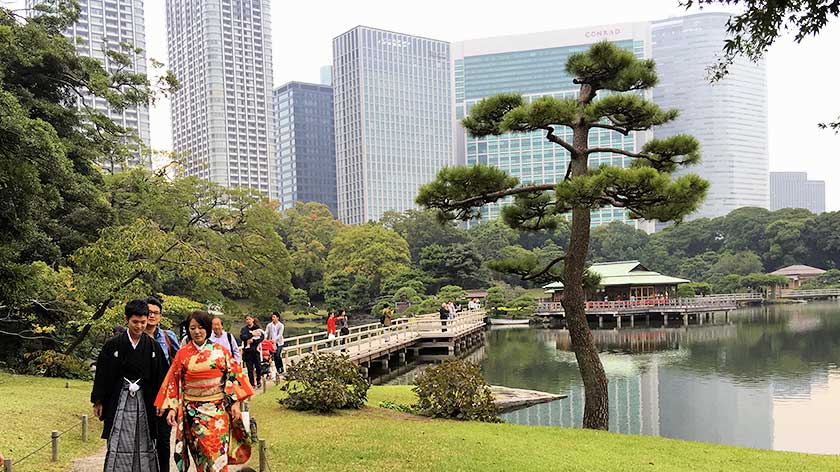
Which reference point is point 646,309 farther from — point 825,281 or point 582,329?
point 582,329

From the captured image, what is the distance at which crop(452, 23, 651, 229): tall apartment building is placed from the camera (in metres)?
106

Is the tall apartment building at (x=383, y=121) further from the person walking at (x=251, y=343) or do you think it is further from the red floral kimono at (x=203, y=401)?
the red floral kimono at (x=203, y=401)

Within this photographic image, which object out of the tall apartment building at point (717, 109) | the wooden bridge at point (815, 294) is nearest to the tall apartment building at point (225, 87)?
the wooden bridge at point (815, 294)

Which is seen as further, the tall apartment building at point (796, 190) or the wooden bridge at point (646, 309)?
the tall apartment building at point (796, 190)

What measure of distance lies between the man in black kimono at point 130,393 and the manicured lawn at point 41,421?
229cm

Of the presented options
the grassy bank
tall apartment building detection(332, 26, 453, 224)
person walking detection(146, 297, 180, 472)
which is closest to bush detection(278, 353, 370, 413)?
the grassy bank

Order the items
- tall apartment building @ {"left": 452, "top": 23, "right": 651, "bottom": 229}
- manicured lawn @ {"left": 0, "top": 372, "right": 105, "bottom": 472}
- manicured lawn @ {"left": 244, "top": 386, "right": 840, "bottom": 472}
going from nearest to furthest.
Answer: manicured lawn @ {"left": 244, "top": 386, "right": 840, "bottom": 472}
manicured lawn @ {"left": 0, "top": 372, "right": 105, "bottom": 472}
tall apartment building @ {"left": 452, "top": 23, "right": 651, "bottom": 229}

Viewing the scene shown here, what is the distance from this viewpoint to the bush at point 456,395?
423 inches

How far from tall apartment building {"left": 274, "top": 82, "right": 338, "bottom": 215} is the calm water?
85.7 metres

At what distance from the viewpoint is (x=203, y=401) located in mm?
4906

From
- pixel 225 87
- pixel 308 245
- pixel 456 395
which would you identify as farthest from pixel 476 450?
pixel 225 87

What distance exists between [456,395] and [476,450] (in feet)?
10.7

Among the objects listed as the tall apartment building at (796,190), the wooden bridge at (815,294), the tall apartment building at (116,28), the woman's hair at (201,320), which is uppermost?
the tall apartment building at (116,28)

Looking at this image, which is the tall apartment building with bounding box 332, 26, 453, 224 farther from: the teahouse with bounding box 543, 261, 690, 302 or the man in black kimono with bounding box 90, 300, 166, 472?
the man in black kimono with bounding box 90, 300, 166, 472
